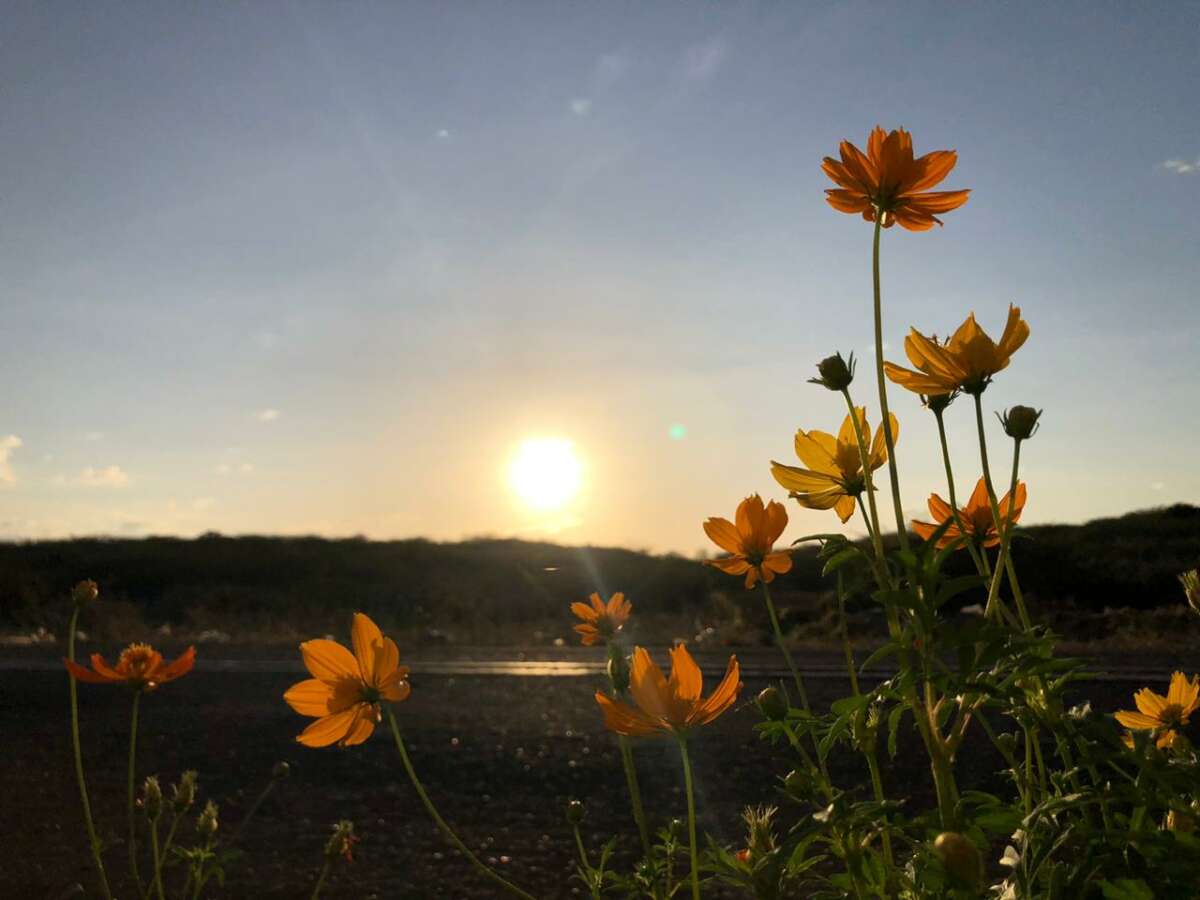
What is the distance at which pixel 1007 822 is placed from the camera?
1216 mm

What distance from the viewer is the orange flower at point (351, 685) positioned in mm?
1622

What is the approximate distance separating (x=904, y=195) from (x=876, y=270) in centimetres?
27

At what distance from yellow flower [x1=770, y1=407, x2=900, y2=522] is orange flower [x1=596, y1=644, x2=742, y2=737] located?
0.30 meters

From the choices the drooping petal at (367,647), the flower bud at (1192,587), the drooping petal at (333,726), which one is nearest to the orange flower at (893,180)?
the flower bud at (1192,587)

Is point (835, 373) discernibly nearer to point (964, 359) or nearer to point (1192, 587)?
point (964, 359)

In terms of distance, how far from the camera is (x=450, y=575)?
16.3m

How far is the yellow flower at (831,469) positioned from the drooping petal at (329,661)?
0.70 metres

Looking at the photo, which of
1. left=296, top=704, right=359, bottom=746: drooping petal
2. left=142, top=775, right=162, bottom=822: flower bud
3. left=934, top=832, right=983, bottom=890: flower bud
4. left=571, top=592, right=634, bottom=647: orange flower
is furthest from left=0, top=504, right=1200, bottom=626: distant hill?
left=934, top=832, right=983, bottom=890: flower bud

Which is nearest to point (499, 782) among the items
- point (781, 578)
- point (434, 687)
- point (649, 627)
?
point (434, 687)

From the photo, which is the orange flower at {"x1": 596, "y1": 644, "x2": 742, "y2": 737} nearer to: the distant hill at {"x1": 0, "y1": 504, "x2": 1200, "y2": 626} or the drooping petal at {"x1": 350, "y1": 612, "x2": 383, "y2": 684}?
the drooping petal at {"x1": 350, "y1": 612, "x2": 383, "y2": 684}

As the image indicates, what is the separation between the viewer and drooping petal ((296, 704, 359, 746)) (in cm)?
163

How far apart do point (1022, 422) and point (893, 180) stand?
1.23ft

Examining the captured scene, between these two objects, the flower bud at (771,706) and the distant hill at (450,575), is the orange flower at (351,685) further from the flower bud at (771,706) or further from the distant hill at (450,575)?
the distant hill at (450,575)

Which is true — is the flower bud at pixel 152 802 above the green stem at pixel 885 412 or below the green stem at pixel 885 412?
below
